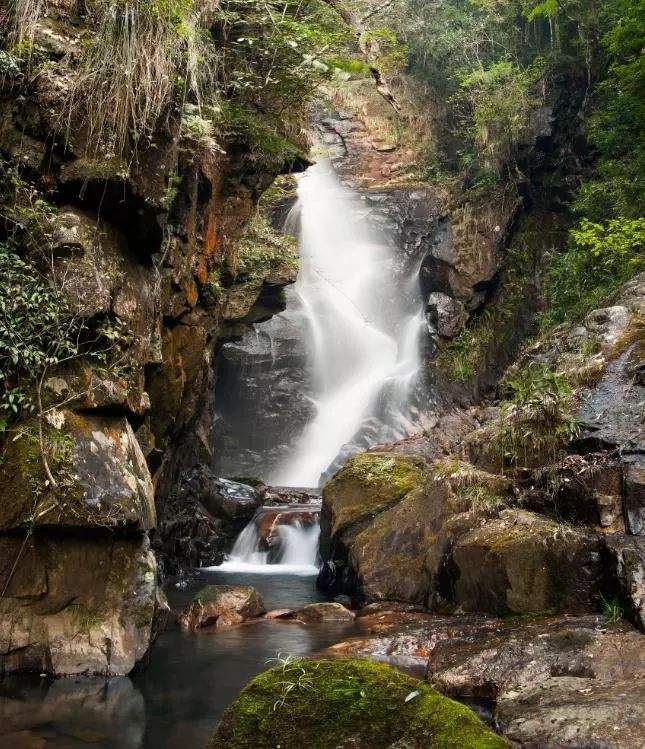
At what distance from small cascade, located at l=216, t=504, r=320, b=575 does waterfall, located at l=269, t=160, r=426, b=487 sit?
15.6ft

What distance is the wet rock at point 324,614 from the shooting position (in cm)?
839

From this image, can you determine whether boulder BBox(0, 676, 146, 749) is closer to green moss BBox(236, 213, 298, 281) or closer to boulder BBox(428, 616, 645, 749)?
boulder BBox(428, 616, 645, 749)

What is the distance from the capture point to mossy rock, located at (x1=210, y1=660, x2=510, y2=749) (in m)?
3.14

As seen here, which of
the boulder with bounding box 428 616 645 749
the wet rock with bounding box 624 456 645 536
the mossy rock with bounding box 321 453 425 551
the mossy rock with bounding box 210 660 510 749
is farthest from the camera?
the mossy rock with bounding box 321 453 425 551

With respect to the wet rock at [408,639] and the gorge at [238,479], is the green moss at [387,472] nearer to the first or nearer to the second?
the gorge at [238,479]

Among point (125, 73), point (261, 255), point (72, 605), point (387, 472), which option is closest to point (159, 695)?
point (72, 605)

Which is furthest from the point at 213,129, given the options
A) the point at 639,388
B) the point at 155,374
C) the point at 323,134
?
the point at 323,134

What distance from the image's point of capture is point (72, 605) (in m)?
6.07

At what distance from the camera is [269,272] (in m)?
15.5

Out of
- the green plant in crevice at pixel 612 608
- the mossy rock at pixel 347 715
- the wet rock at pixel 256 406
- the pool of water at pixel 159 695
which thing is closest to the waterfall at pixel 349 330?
the wet rock at pixel 256 406

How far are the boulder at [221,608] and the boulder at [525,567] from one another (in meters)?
2.58

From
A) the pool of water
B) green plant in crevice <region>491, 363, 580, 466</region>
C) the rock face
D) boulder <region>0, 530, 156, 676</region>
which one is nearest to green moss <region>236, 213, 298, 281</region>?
green plant in crevice <region>491, 363, 580, 466</region>

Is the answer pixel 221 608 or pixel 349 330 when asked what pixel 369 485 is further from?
pixel 349 330

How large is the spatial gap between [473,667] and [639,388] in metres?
4.32
